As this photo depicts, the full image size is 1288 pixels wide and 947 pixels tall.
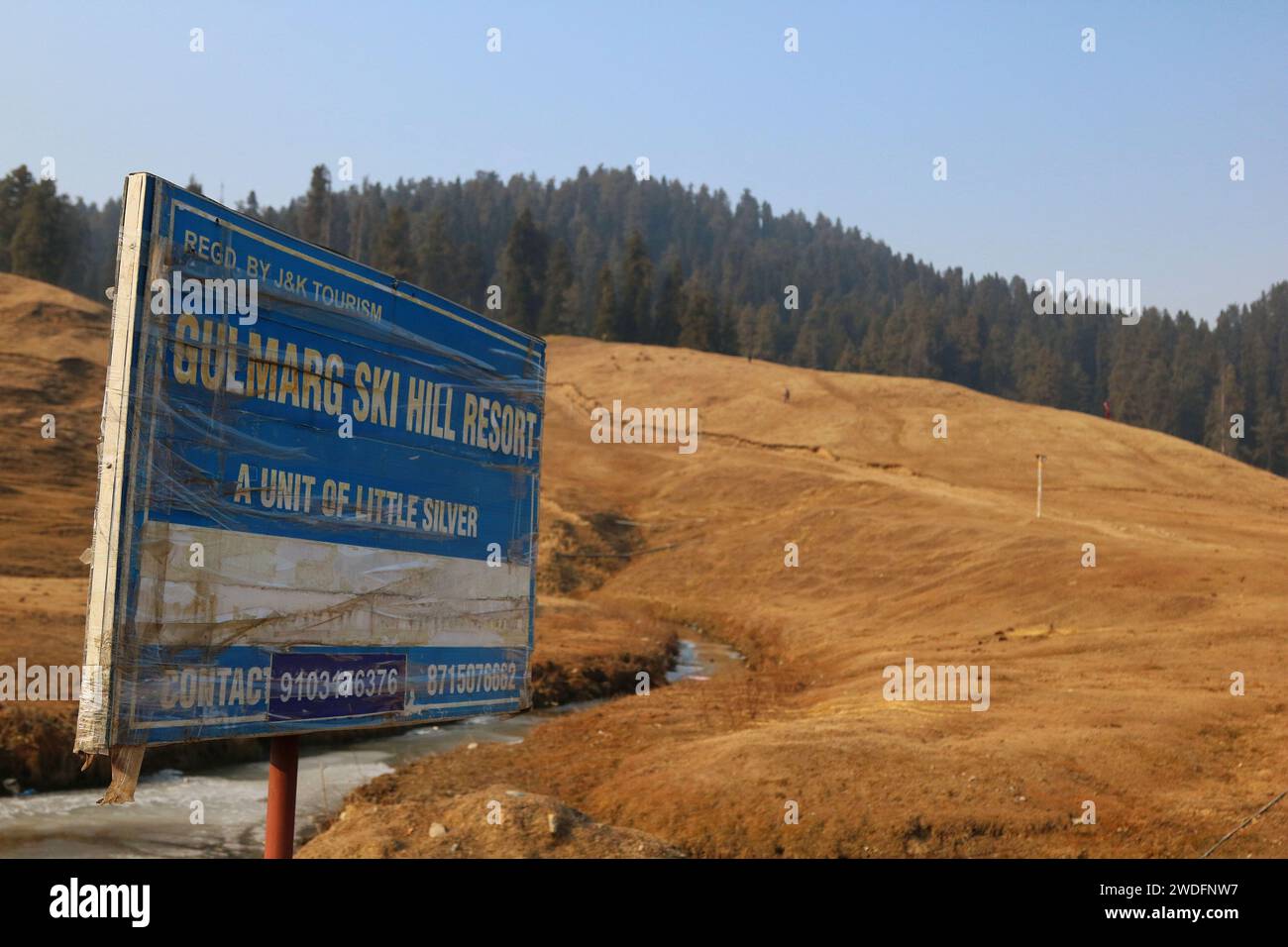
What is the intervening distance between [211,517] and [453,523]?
1.69 m

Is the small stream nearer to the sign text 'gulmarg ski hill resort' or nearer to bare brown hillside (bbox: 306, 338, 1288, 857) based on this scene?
bare brown hillside (bbox: 306, 338, 1288, 857)

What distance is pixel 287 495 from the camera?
4.85 m

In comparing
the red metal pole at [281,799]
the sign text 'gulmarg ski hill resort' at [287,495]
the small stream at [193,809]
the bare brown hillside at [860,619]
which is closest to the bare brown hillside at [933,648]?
the bare brown hillside at [860,619]

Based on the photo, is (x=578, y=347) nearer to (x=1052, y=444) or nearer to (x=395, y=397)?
(x=1052, y=444)

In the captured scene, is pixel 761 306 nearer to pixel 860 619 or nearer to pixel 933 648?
pixel 860 619

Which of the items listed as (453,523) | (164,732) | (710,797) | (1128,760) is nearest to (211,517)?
(164,732)

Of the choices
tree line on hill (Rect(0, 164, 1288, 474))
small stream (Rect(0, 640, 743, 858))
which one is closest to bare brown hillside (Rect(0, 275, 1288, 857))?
small stream (Rect(0, 640, 743, 858))

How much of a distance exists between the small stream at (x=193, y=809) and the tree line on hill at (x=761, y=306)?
47388mm

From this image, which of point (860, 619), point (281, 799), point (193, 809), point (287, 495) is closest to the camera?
point (281, 799)

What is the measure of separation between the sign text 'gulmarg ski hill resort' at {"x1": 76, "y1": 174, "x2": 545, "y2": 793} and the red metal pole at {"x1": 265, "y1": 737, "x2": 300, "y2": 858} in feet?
0.53

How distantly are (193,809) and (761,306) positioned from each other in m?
127

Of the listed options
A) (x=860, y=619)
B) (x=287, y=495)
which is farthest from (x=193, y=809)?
(x=860, y=619)

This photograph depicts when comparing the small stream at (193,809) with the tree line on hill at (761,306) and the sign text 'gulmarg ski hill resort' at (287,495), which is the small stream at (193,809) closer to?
the sign text 'gulmarg ski hill resort' at (287,495)

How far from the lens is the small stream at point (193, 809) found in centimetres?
1290
